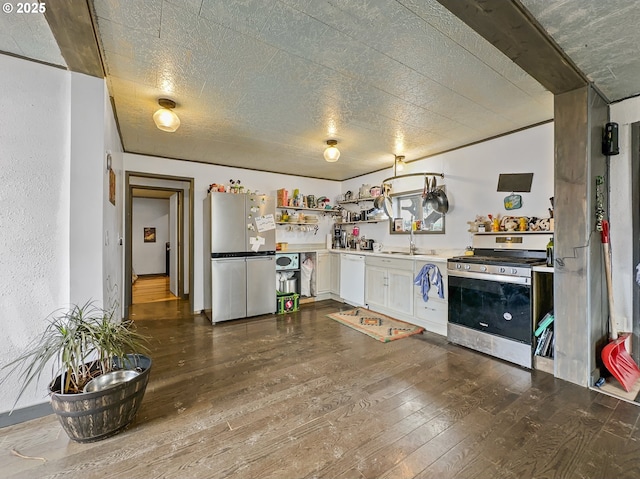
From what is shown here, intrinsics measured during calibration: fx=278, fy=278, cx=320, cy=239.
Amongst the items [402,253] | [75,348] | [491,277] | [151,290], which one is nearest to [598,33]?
[491,277]

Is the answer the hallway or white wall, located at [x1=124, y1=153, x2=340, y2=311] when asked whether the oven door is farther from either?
the hallway

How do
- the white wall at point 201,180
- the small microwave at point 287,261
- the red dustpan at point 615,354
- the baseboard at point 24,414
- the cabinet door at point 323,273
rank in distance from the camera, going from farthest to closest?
the cabinet door at point 323,273 < the small microwave at point 287,261 < the white wall at point 201,180 < the red dustpan at point 615,354 < the baseboard at point 24,414

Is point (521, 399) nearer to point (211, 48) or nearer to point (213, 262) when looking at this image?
point (211, 48)

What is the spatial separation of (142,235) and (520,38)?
30.7 feet

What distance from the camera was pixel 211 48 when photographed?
1773 millimetres

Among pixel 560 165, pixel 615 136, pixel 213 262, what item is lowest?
pixel 213 262

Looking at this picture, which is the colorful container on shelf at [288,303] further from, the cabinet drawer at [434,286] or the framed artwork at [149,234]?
the framed artwork at [149,234]

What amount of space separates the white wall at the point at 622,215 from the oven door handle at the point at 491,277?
740 mm

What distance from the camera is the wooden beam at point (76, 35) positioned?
4.44 ft

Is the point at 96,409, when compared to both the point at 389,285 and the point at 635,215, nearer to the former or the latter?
the point at 389,285

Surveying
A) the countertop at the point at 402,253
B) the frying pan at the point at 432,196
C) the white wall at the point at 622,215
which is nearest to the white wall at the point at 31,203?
the countertop at the point at 402,253

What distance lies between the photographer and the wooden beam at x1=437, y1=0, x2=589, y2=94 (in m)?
1.35

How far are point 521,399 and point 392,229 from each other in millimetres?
3006

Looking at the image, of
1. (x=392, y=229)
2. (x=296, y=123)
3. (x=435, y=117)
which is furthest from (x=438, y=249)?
(x=296, y=123)
